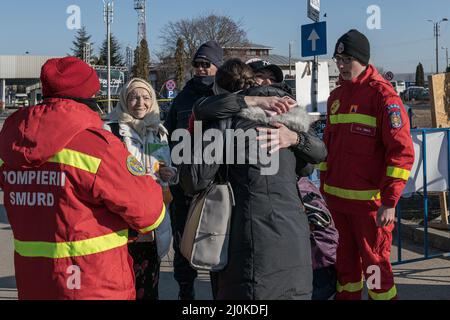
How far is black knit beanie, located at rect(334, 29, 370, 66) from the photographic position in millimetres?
3627

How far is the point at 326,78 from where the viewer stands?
352 inches

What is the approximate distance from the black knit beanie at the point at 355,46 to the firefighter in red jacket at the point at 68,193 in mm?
1887

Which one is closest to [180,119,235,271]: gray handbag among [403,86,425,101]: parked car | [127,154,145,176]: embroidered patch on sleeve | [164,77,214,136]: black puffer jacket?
[127,154,145,176]: embroidered patch on sleeve

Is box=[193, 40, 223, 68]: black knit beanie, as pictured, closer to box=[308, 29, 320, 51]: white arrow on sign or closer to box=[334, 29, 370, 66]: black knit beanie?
box=[334, 29, 370, 66]: black knit beanie

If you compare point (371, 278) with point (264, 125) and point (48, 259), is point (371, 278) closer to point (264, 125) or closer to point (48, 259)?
point (264, 125)

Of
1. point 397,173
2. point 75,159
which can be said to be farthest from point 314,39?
point 75,159

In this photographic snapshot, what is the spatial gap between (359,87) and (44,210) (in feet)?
7.48

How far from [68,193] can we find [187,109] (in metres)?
2.14

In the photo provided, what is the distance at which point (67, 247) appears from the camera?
2.23 m

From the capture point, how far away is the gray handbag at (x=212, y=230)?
8.29ft

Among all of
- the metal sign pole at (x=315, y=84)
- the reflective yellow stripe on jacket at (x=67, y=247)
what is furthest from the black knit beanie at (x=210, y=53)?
the metal sign pole at (x=315, y=84)

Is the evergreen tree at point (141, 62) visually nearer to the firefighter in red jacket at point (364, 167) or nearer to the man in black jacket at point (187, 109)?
the man in black jacket at point (187, 109)

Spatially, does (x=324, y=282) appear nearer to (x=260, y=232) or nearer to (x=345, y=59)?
(x=260, y=232)
